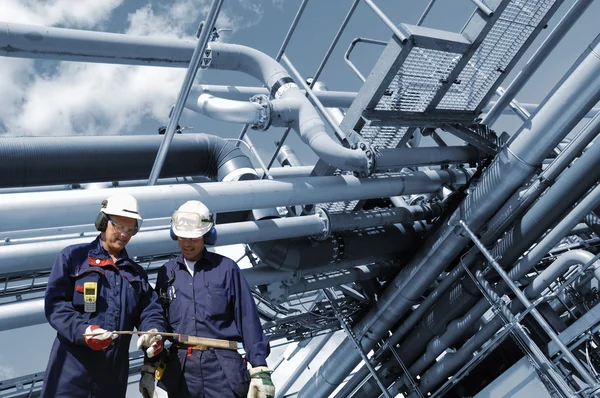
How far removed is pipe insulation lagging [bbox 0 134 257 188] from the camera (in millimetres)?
4934

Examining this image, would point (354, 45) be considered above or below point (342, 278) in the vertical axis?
above

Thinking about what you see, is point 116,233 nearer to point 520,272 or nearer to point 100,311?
point 100,311

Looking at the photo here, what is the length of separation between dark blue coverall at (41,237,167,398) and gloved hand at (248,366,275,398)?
0.51 meters

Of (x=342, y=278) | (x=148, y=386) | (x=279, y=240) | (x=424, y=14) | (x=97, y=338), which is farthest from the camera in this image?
(x=342, y=278)

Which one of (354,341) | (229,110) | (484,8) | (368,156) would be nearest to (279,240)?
(368,156)

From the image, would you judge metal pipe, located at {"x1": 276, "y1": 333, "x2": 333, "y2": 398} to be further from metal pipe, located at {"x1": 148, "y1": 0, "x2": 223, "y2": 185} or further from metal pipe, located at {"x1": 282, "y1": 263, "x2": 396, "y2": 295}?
metal pipe, located at {"x1": 148, "y1": 0, "x2": 223, "y2": 185}

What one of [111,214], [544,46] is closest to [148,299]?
[111,214]

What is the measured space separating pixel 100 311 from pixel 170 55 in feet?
10.7

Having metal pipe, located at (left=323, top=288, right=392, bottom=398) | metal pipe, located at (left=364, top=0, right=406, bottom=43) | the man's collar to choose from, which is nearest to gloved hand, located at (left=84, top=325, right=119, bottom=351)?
the man's collar

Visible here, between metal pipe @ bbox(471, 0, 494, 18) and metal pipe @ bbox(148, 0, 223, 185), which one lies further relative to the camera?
metal pipe @ bbox(471, 0, 494, 18)

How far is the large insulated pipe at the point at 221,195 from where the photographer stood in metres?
3.88

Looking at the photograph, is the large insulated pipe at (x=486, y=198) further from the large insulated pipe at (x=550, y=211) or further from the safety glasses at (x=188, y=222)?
the safety glasses at (x=188, y=222)

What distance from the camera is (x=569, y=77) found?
4570 millimetres

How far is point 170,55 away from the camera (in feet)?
18.0
